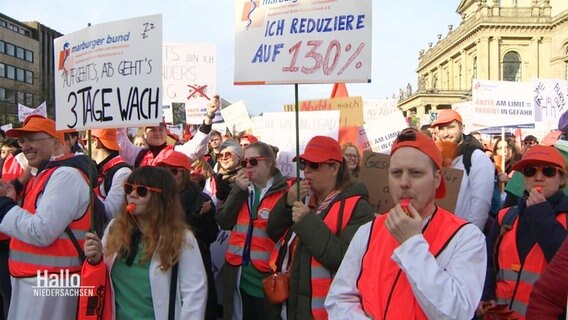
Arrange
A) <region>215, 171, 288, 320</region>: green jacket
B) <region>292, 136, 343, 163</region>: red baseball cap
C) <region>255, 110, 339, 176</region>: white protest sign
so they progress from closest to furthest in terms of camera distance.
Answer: <region>292, 136, 343, 163</region>: red baseball cap → <region>215, 171, 288, 320</region>: green jacket → <region>255, 110, 339, 176</region>: white protest sign

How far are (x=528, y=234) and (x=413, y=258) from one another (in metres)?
1.53

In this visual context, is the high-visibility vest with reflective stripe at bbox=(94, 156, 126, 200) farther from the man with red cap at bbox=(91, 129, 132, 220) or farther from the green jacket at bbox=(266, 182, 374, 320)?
the green jacket at bbox=(266, 182, 374, 320)

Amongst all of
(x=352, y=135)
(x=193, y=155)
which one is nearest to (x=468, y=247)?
(x=193, y=155)

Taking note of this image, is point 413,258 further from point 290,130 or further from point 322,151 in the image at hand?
point 290,130

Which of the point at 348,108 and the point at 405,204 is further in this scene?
the point at 348,108

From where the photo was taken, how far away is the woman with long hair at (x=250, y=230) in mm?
4598

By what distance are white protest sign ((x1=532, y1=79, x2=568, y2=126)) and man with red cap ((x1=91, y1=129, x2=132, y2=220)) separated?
7.95 meters

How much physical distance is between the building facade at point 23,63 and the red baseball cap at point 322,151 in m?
64.6

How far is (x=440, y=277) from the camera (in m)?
2.23

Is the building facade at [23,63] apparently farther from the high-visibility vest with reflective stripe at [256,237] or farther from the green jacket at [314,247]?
the green jacket at [314,247]

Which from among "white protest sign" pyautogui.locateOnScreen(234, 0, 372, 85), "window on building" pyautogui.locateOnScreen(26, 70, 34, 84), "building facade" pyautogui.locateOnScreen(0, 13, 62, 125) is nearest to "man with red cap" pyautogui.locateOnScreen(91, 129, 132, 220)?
"white protest sign" pyautogui.locateOnScreen(234, 0, 372, 85)

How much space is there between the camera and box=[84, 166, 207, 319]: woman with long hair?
10.6 ft

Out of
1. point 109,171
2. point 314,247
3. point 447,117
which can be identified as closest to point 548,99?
point 447,117

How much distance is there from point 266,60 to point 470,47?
70.0 metres
